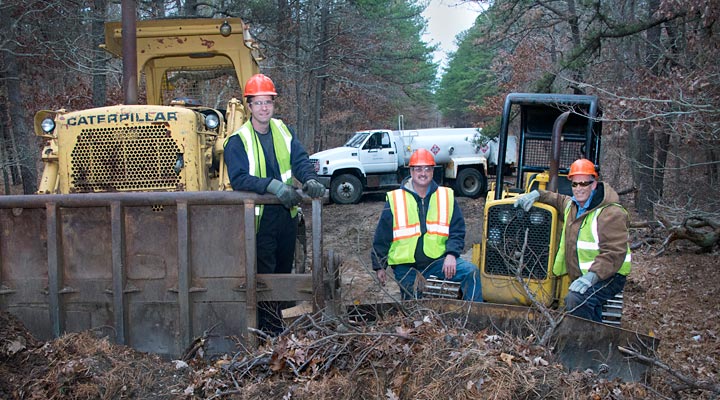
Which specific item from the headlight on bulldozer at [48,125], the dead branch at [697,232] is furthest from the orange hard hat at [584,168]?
the dead branch at [697,232]

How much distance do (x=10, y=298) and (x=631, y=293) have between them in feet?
24.2

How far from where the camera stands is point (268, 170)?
5.30 meters

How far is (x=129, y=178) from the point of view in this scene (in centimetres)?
496

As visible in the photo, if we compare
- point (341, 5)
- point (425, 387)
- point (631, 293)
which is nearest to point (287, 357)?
point (425, 387)

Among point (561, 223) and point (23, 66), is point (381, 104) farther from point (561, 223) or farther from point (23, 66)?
point (561, 223)

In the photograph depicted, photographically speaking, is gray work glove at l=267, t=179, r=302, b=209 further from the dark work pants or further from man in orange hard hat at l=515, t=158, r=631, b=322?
man in orange hard hat at l=515, t=158, r=631, b=322

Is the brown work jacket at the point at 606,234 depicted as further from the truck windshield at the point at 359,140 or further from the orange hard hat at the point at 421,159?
the truck windshield at the point at 359,140

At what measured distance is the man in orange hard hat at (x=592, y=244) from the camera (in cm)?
518

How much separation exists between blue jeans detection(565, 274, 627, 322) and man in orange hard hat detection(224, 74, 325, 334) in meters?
2.20

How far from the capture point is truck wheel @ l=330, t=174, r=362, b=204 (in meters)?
18.7

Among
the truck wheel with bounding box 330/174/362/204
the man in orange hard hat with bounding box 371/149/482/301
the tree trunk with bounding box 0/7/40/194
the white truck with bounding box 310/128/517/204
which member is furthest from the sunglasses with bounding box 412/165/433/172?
the truck wheel with bounding box 330/174/362/204

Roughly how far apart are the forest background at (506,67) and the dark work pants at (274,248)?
3924 mm

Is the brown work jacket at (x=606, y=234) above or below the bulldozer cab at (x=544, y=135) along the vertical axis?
below

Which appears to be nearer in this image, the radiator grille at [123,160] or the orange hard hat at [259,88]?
the radiator grille at [123,160]
